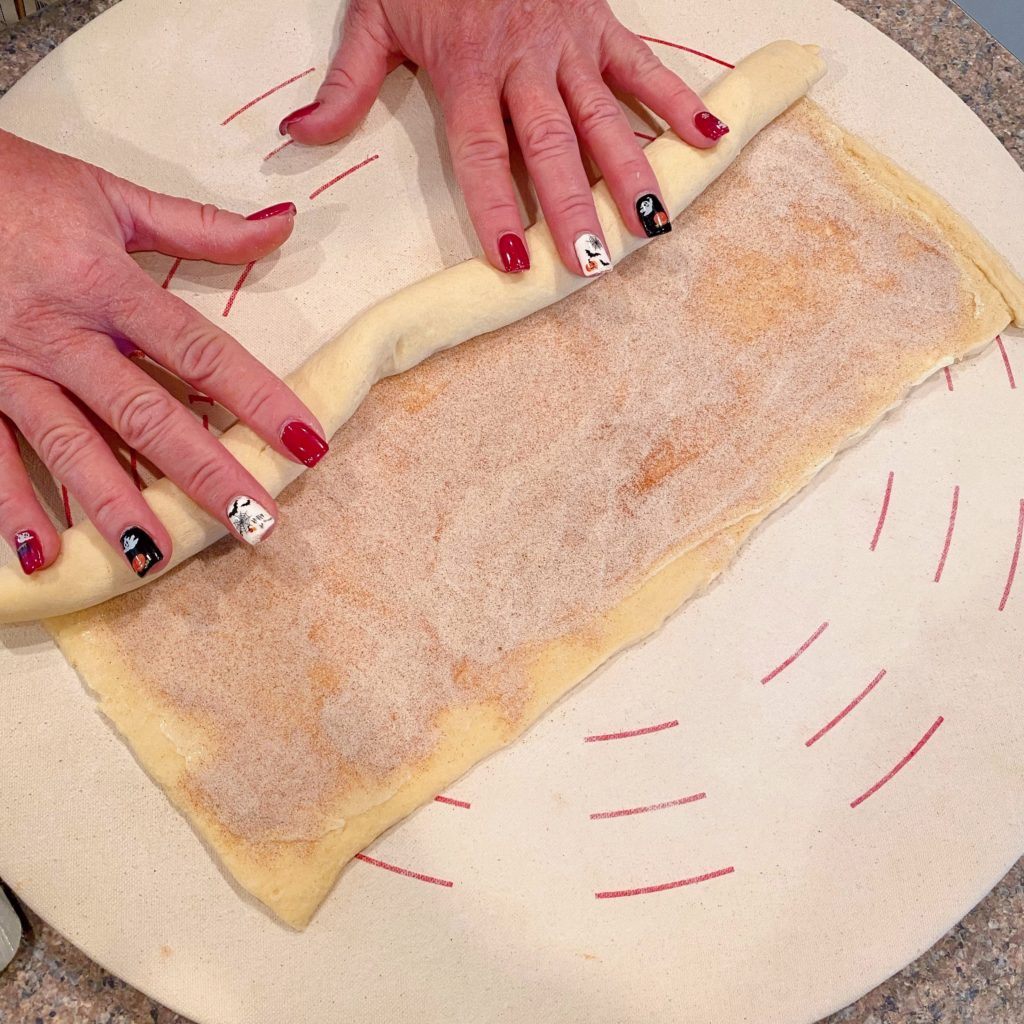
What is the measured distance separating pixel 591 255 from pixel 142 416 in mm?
508

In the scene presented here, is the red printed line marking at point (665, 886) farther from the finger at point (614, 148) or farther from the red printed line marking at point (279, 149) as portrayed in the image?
the red printed line marking at point (279, 149)

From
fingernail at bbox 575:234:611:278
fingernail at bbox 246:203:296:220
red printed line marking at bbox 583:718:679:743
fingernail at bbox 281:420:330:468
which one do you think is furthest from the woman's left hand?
red printed line marking at bbox 583:718:679:743

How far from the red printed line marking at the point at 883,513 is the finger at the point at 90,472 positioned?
77 centimetres

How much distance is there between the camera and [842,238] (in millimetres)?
1104

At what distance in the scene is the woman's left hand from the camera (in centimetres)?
103

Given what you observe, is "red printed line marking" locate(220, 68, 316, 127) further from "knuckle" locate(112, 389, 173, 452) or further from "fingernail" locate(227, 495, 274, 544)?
"fingernail" locate(227, 495, 274, 544)

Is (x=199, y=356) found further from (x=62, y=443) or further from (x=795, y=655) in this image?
(x=795, y=655)

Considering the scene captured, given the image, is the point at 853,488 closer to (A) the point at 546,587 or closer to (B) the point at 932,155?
(A) the point at 546,587

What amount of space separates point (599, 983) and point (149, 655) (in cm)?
56

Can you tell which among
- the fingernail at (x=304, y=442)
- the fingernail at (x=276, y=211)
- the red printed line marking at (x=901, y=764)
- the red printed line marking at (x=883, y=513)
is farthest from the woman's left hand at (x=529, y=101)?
the red printed line marking at (x=901, y=764)

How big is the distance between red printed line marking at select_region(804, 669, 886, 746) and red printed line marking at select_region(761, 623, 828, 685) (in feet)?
0.24

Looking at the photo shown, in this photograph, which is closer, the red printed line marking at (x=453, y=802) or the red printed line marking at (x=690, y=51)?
the red printed line marking at (x=453, y=802)

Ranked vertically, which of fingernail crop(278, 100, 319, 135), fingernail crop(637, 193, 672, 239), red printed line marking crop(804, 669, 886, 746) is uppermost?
fingernail crop(278, 100, 319, 135)

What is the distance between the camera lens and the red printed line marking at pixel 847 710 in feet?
3.20
